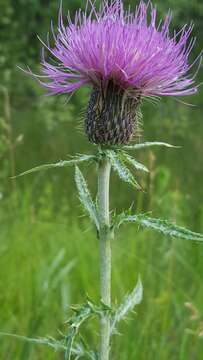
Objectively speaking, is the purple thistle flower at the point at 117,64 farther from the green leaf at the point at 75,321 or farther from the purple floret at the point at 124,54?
the green leaf at the point at 75,321

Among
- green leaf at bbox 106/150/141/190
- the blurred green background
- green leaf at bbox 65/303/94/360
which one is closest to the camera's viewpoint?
green leaf at bbox 65/303/94/360

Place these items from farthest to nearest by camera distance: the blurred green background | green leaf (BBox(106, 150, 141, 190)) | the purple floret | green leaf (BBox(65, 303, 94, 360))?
the blurred green background
the purple floret
green leaf (BBox(106, 150, 141, 190))
green leaf (BBox(65, 303, 94, 360))

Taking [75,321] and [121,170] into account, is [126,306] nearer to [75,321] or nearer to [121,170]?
[75,321]

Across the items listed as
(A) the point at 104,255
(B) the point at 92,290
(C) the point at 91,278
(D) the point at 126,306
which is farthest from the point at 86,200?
(C) the point at 91,278

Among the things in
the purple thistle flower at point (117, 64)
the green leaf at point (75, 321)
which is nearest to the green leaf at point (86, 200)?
the purple thistle flower at point (117, 64)

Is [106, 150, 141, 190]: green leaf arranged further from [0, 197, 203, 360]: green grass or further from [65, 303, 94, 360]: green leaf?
[0, 197, 203, 360]: green grass

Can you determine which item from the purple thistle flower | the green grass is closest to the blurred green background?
the green grass
